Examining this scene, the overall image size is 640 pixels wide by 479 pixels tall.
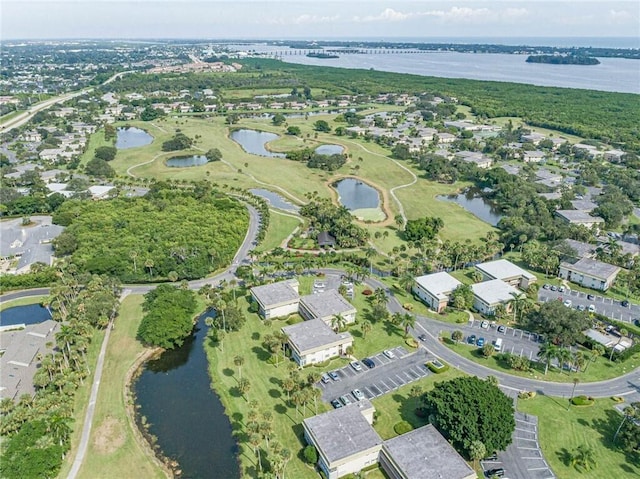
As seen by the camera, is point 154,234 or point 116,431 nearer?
→ point 116,431

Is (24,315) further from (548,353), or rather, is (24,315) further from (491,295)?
(548,353)

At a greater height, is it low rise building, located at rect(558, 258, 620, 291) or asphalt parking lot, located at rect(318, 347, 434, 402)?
low rise building, located at rect(558, 258, 620, 291)

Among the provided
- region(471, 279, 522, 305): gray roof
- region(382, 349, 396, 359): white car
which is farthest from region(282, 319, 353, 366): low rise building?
region(471, 279, 522, 305): gray roof

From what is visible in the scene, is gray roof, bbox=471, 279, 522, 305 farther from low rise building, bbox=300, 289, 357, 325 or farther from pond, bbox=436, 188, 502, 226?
pond, bbox=436, 188, 502, 226

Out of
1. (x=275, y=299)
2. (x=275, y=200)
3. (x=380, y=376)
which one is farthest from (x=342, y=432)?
(x=275, y=200)

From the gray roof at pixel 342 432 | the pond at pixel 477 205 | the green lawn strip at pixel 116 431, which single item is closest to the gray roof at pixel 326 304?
the gray roof at pixel 342 432

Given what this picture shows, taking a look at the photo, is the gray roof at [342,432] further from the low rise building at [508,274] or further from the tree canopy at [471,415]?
the low rise building at [508,274]
